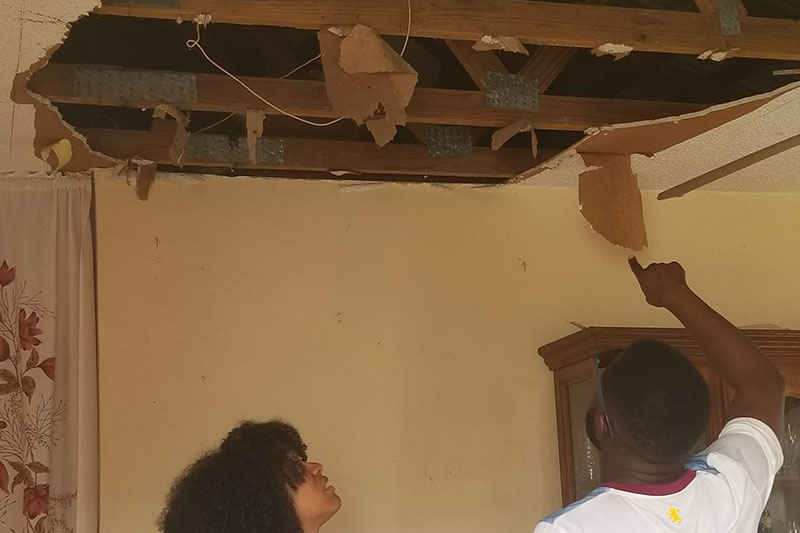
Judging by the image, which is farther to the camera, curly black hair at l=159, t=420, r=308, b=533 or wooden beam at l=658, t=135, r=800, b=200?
wooden beam at l=658, t=135, r=800, b=200

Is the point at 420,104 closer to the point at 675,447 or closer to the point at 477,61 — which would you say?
the point at 477,61

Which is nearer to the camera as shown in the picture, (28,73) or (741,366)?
(741,366)

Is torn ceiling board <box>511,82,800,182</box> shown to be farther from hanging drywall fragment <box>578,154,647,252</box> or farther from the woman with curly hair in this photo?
the woman with curly hair

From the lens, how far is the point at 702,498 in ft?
4.86

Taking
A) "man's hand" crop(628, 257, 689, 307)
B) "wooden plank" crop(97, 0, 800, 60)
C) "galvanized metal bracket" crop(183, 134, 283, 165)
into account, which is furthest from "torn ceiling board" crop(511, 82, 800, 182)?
"galvanized metal bracket" crop(183, 134, 283, 165)

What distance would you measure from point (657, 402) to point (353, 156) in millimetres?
1379

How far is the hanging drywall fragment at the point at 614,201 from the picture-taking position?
264 centimetres

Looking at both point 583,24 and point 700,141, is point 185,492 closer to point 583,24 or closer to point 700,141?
point 583,24

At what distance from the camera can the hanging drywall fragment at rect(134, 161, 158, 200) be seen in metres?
2.49

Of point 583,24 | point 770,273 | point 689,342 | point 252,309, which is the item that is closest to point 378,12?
point 583,24

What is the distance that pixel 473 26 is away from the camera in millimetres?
1800

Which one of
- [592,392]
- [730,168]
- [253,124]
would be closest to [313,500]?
[253,124]

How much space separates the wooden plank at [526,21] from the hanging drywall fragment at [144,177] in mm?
841

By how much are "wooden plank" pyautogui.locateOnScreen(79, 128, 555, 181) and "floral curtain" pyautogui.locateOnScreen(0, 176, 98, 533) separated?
0.71 feet
